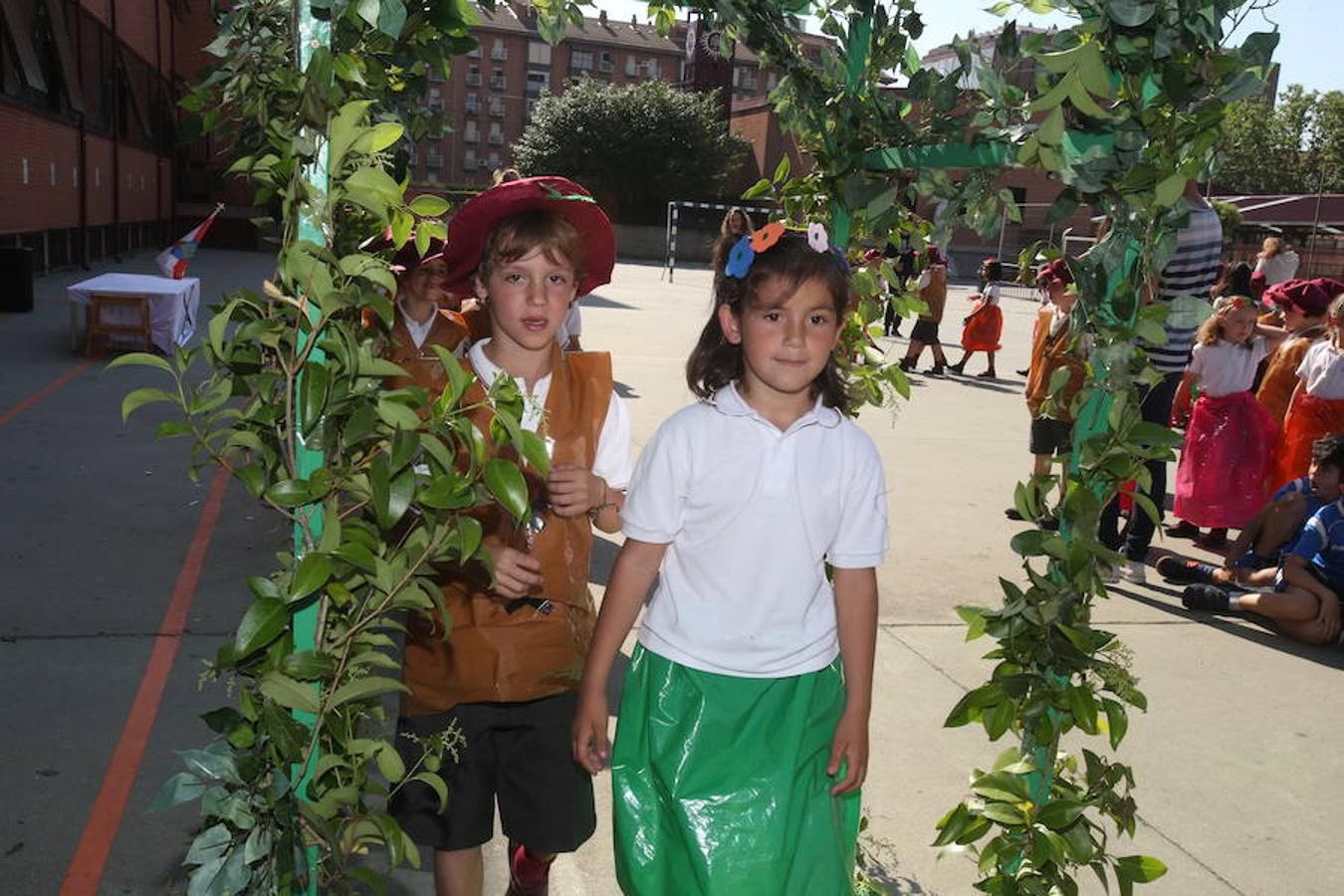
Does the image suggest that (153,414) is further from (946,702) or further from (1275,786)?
(1275,786)

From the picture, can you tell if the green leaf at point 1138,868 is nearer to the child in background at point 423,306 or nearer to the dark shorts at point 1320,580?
the child in background at point 423,306

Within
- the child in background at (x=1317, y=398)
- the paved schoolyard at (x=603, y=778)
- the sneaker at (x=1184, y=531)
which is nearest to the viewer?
the paved schoolyard at (x=603, y=778)

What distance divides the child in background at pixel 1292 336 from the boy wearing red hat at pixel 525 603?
582cm

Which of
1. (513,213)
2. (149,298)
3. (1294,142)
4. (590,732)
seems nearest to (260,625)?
(590,732)

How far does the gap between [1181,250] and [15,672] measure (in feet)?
16.9

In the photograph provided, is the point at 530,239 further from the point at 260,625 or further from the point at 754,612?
the point at 260,625

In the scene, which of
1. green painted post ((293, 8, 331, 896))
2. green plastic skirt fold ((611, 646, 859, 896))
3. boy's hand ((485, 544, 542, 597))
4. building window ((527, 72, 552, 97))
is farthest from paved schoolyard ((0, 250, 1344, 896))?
building window ((527, 72, 552, 97))

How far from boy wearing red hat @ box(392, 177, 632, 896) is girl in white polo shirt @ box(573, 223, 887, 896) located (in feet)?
0.88

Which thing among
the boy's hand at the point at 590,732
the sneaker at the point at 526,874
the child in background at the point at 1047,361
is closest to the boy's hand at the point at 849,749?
the boy's hand at the point at 590,732

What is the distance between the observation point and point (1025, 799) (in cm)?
224

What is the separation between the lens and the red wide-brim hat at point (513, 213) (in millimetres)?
2576

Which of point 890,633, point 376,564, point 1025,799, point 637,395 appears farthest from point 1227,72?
point 637,395

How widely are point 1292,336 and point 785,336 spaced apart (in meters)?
Result: 6.16

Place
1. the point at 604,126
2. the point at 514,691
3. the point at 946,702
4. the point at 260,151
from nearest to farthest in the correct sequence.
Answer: the point at 260,151 → the point at 514,691 → the point at 946,702 → the point at 604,126
